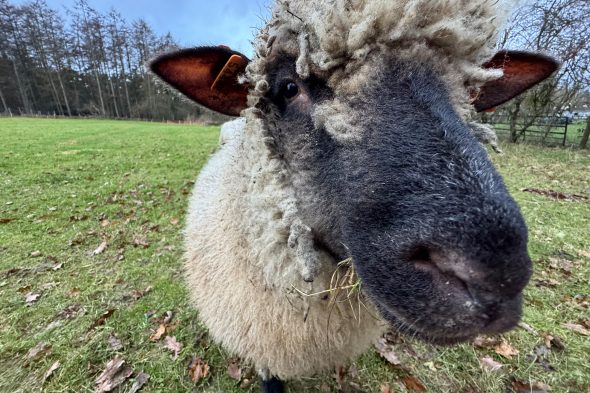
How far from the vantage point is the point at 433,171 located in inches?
42.4

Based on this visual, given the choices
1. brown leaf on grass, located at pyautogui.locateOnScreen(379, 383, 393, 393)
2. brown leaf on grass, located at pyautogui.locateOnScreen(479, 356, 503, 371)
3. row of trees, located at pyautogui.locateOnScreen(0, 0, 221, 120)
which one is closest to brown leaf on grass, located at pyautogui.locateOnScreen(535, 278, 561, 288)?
brown leaf on grass, located at pyautogui.locateOnScreen(479, 356, 503, 371)

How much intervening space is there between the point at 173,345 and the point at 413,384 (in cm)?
221

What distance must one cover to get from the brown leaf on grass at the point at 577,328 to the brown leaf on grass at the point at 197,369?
11.8ft

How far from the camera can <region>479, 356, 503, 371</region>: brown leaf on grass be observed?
2773 millimetres

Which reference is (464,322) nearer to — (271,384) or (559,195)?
(271,384)

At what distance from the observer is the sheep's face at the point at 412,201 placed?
990 millimetres

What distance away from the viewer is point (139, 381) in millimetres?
2686

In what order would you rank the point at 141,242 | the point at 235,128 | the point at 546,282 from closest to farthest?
the point at 235,128 < the point at 546,282 < the point at 141,242

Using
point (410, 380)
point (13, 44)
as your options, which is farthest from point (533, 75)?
point (13, 44)

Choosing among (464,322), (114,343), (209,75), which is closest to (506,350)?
(464,322)

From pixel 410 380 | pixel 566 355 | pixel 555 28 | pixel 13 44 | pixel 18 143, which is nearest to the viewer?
pixel 410 380

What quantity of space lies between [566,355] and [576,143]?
1875 cm

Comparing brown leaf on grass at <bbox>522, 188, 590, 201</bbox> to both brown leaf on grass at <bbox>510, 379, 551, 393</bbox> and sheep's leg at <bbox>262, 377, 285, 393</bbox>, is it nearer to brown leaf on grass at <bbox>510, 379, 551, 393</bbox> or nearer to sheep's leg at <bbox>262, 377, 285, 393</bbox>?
brown leaf on grass at <bbox>510, 379, 551, 393</bbox>

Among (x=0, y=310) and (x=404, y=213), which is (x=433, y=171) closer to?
(x=404, y=213)
